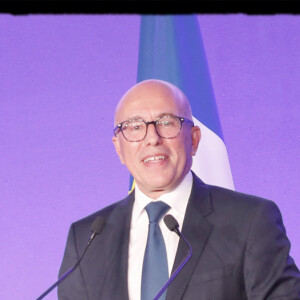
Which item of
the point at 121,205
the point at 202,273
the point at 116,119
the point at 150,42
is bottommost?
the point at 202,273

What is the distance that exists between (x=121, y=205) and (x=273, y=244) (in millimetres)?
563

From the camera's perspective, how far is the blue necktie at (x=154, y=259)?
1.40 meters

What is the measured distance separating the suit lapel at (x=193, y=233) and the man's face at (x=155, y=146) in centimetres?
9

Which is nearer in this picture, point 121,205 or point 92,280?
point 92,280

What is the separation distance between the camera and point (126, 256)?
60.0 inches

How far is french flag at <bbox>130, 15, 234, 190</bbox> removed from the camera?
2303mm

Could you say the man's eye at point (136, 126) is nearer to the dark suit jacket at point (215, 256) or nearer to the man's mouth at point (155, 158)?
the man's mouth at point (155, 158)

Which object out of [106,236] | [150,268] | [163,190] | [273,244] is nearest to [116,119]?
[163,190]

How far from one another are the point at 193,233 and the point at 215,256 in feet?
0.34

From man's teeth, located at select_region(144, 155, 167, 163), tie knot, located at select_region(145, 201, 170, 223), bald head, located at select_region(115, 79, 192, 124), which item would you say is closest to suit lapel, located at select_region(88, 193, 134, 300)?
tie knot, located at select_region(145, 201, 170, 223)

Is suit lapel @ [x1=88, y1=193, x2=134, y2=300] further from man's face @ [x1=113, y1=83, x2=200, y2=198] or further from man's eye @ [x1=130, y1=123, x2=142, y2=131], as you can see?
man's eye @ [x1=130, y1=123, x2=142, y2=131]
